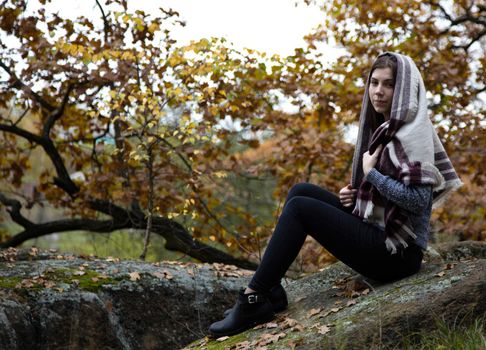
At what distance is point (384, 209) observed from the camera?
320 cm

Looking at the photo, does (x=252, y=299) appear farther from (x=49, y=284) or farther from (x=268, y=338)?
(x=49, y=284)

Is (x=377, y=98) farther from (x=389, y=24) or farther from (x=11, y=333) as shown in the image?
(x=389, y=24)

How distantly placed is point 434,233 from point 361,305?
511cm

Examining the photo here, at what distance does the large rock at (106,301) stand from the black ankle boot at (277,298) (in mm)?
801

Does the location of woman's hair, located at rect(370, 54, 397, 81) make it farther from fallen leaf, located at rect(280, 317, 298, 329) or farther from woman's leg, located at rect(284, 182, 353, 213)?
fallen leaf, located at rect(280, 317, 298, 329)

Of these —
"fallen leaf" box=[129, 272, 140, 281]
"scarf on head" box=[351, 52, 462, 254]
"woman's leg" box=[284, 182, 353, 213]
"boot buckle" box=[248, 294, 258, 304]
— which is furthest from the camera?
"fallen leaf" box=[129, 272, 140, 281]

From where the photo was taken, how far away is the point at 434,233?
25.9 feet

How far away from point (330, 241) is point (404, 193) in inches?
20.3

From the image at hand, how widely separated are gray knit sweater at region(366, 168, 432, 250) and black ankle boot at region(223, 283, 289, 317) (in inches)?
35.7

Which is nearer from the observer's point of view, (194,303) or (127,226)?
(194,303)

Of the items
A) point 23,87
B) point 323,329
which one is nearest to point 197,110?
point 23,87

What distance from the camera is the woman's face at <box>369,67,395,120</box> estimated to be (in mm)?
3355

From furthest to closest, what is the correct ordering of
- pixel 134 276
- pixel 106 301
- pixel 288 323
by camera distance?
pixel 134 276
pixel 106 301
pixel 288 323

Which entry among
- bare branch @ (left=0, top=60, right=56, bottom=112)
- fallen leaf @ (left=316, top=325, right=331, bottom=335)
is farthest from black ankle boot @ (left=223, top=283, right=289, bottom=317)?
bare branch @ (left=0, top=60, right=56, bottom=112)
